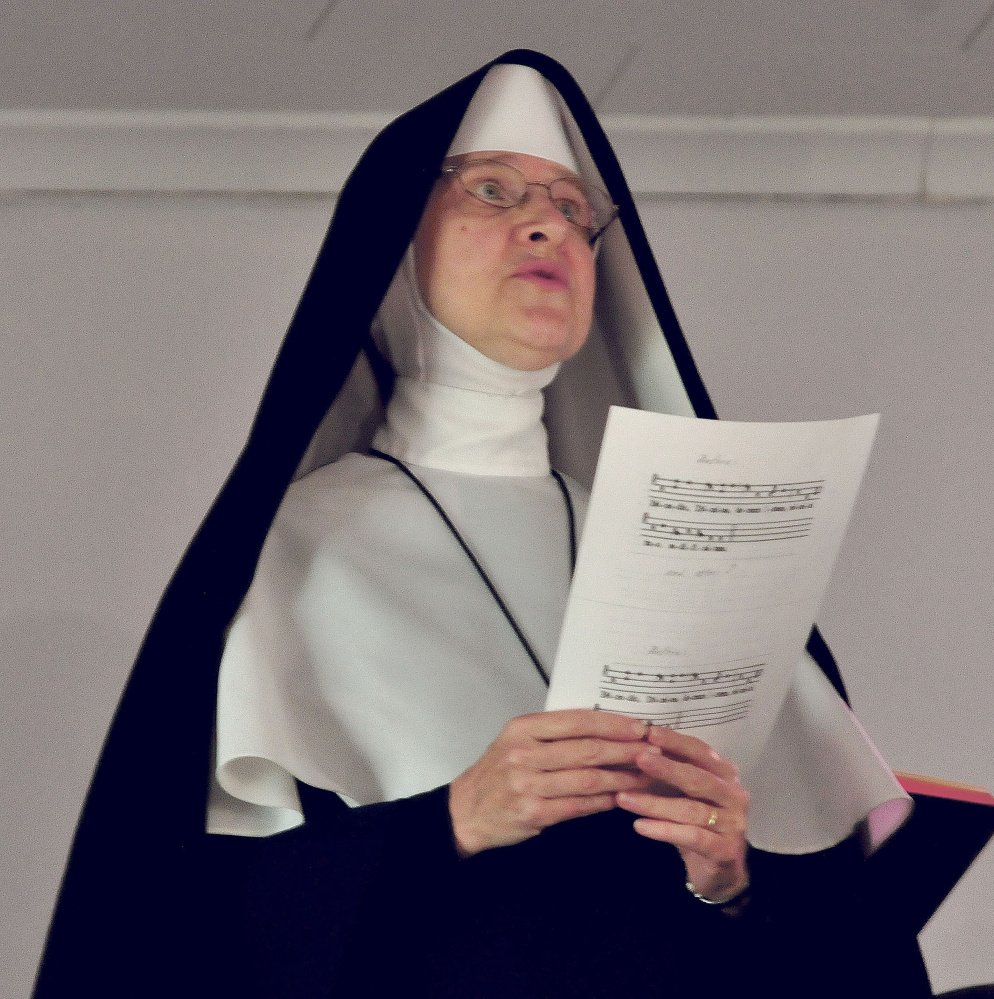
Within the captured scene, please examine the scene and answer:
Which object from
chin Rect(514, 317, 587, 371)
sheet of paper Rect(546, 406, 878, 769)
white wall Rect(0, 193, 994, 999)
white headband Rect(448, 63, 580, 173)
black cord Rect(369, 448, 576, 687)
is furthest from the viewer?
white wall Rect(0, 193, 994, 999)

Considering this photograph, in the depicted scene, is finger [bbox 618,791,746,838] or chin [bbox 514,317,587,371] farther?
chin [bbox 514,317,587,371]

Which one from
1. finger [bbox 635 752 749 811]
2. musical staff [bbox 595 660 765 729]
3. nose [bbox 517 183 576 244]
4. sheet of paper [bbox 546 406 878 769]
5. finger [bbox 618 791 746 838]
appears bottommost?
finger [bbox 618 791 746 838]

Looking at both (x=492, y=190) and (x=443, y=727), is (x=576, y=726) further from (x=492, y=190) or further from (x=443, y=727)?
(x=492, y=190)

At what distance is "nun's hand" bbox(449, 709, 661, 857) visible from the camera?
112 centimetres

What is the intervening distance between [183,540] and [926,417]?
5.63ft

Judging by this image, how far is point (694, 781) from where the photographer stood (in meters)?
1.16

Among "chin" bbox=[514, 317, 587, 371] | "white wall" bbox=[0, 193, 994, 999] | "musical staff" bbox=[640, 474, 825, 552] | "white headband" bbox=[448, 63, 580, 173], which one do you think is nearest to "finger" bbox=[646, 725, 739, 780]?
"musical staff" bbox=[640, 474, 825, 552]

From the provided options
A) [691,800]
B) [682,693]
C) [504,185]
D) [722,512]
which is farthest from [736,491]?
[504,185]

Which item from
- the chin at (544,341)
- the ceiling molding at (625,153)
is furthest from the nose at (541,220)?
the ceiling molding at (625,153)

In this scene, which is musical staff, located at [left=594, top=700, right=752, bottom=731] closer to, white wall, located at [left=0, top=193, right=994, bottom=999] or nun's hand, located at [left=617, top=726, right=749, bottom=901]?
nun's hand, located at [left=617, top=726, right=749, bottom=901]

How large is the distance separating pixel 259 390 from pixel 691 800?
5.61ft

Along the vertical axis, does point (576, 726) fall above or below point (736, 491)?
below

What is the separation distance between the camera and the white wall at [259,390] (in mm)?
2486

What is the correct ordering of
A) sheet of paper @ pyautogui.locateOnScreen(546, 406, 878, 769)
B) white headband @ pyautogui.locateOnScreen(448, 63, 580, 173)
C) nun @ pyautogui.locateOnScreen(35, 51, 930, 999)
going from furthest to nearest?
white headband @ pyautogui.locateOnScreen(448, 63, 580, 173), nun @ pyautogui.locateOnScreen(35, 51, 930, 999), sheet of paper @ pyautogui.locateOnScreen(546, 406, 878, 769)
